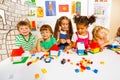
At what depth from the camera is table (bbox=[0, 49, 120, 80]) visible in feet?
2.60

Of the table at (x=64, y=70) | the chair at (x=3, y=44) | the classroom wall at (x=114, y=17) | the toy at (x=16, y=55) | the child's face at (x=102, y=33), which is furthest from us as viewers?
the classroom wall at (x=114, y=17)

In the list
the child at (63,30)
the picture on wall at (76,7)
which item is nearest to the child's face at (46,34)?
the child at (63,30)

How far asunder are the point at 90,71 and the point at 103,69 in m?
0.08

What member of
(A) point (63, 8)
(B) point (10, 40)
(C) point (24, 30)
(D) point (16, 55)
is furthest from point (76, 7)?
(D) point (16, 55)

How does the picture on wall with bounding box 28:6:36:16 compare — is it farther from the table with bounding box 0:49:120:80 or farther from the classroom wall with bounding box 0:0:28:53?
the table with bounding box 0:49:120:80

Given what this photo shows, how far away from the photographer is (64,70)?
2.79ft

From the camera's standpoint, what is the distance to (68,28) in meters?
1.66

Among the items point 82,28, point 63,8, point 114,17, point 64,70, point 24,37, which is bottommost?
point 64,70

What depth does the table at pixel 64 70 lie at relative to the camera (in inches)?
31.2

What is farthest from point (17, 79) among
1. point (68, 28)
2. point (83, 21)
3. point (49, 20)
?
point (49, 20)

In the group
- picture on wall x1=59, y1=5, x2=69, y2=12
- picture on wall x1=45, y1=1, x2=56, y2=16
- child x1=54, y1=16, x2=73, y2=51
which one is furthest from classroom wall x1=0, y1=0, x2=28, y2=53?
child x1=54, y1=16, x2=73, y2=51

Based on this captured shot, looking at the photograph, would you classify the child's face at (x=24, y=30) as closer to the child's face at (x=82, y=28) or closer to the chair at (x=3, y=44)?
the chair at (x=3, y=44)

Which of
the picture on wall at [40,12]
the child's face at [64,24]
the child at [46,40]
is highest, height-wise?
the picture on wall at [40,12]

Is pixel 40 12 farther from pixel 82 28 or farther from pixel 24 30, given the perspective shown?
pixel 82 28
